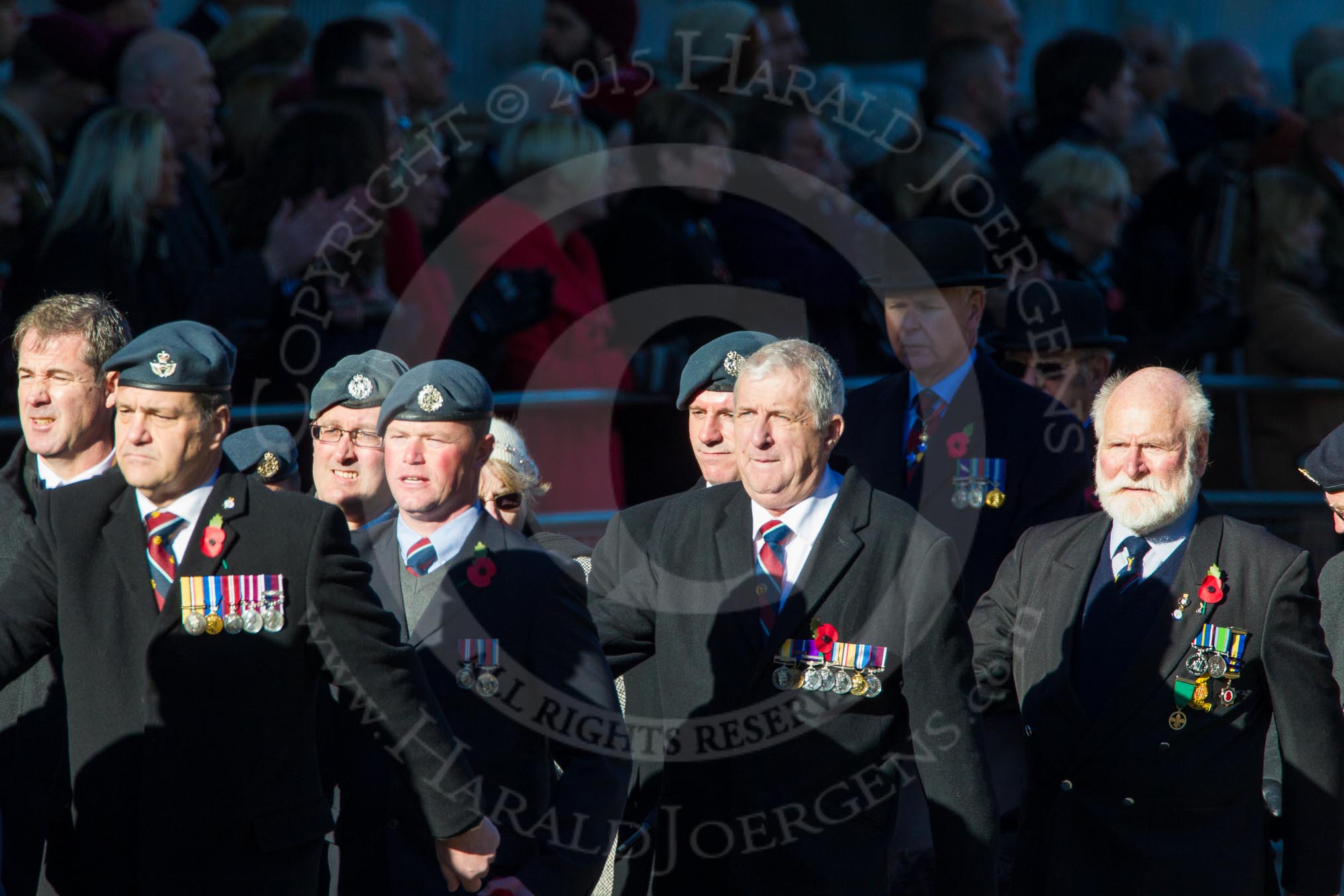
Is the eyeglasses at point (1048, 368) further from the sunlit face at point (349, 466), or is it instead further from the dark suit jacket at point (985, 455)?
the sunlit face at point (349, 466)

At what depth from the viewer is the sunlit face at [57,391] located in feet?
15.2

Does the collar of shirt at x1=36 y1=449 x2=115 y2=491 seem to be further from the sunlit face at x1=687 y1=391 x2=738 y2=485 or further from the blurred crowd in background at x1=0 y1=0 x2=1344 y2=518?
the blurred crowd in background at x1=0 y1=0 x2=1344 y2=518

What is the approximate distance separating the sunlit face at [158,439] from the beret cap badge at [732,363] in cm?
172

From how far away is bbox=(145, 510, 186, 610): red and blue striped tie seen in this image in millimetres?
3840

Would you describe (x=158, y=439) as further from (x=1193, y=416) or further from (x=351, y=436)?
(x=1193, y=416)

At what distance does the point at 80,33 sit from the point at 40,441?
319 centimetres

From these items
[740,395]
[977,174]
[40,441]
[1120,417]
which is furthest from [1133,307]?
[40,441]

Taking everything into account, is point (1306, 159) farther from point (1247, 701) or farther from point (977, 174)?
point (1247, 701)

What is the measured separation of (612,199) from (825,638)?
387 centimetres

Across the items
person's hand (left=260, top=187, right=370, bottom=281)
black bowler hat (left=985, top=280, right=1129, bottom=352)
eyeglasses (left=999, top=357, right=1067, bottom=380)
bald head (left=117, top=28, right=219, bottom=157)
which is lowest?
eyeglasses (left=999, top=357, right=1067, bottom=380)

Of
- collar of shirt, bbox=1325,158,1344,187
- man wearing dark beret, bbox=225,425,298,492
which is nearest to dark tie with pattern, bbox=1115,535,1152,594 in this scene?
man wearing dark beret, bbox=225,425,298,492

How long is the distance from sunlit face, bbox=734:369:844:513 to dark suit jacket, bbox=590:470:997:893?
0.12m

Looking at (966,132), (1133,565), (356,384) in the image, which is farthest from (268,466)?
(966,132)

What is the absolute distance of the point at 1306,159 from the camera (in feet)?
29.1
